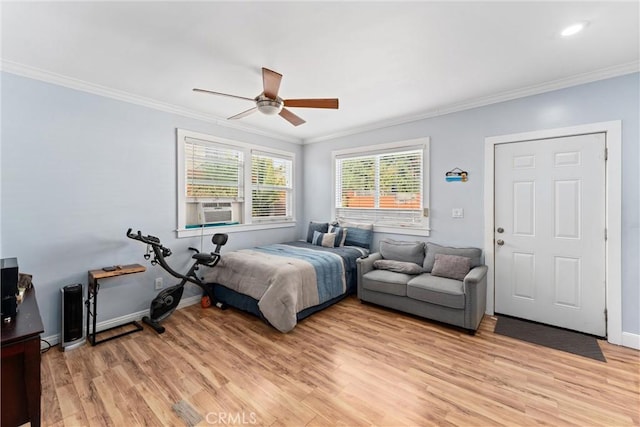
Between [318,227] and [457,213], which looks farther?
[318,227]

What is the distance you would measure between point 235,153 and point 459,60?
10.5 ft

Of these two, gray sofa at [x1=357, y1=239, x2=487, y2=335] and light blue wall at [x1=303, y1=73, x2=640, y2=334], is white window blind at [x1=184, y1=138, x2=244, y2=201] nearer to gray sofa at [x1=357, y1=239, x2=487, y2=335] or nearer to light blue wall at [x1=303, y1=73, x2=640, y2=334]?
light blue wall at [x1=303, y1=73, x2=640, y2=334]

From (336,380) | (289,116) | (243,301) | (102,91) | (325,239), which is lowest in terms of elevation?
(336,380)

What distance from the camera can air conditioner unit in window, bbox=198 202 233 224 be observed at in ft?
12.6

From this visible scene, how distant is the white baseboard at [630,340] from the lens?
256cm

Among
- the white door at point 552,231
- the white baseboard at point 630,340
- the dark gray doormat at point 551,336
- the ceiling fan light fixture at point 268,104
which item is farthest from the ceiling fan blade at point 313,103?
the white baseboard at point 630,340

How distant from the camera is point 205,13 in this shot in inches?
72.7

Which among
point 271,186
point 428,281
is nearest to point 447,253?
point 428,281

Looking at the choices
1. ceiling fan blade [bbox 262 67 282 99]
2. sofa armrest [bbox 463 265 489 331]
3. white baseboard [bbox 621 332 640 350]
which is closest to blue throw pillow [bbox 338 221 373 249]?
sofa armrest [bbox 463 265 489 331]

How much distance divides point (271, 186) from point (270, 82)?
2693mm

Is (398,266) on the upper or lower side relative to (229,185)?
lower

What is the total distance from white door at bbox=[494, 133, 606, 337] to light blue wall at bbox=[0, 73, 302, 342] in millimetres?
4103

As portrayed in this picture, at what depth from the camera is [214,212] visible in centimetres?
396

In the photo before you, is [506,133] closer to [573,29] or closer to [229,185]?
[573,29]
